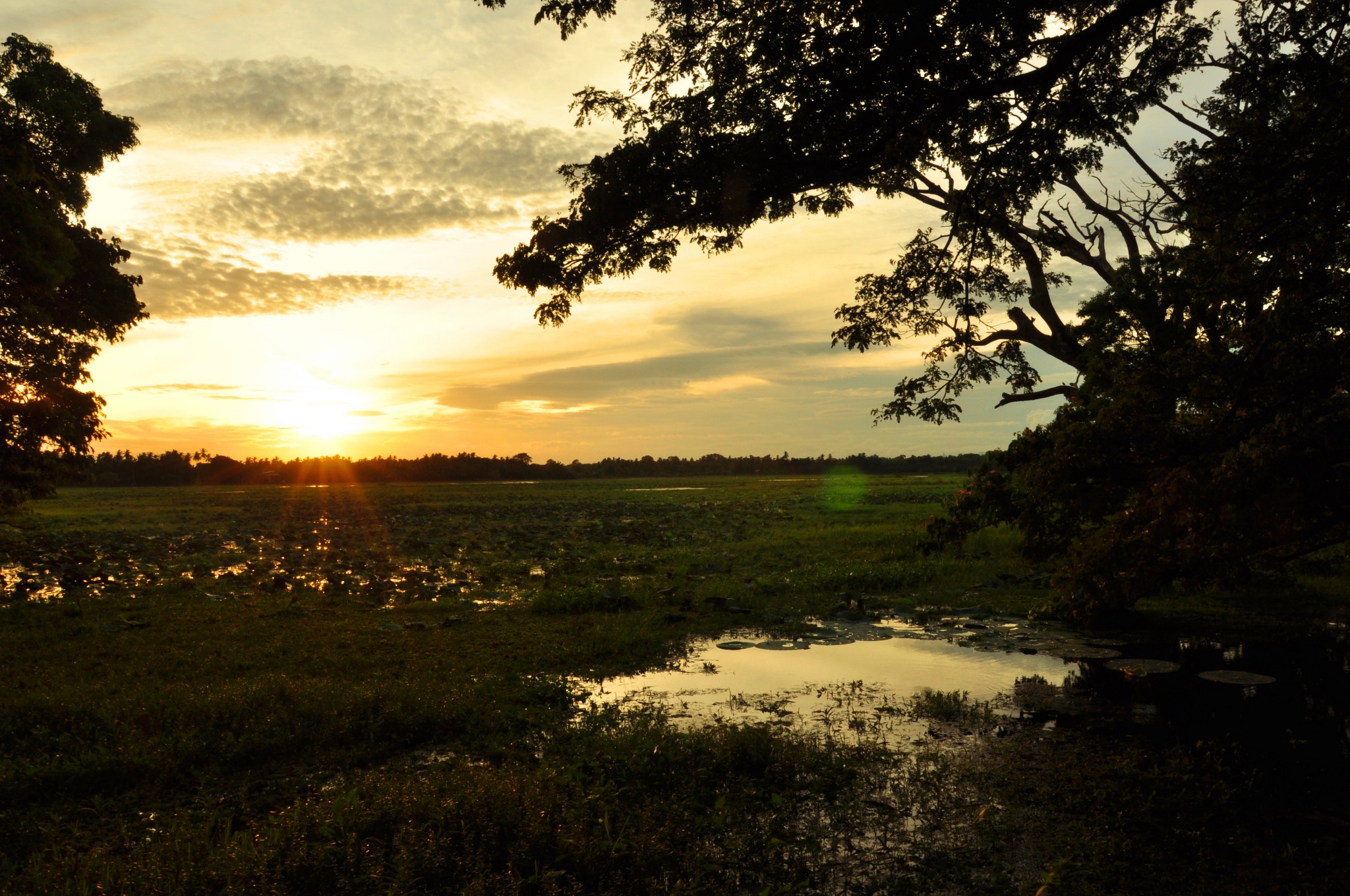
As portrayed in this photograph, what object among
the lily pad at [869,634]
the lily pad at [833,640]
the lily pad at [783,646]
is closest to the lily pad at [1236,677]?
the lily pad at [869,634]

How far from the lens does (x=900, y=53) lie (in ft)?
21.9

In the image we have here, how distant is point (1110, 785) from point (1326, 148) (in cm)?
521

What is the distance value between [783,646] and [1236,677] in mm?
4855

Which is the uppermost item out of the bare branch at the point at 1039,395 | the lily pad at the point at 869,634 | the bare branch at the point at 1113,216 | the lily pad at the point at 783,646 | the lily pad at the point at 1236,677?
the bare branch at the point at 1113,216

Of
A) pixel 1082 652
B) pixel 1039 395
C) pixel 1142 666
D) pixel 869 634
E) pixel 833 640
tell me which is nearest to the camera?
pixel 1142 666

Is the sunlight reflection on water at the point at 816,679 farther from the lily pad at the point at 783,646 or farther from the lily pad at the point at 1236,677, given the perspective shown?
the lily pad at the point at 1236,677

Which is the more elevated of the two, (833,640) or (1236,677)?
(1236,677)

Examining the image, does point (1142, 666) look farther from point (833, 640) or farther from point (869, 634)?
point (833, 640)

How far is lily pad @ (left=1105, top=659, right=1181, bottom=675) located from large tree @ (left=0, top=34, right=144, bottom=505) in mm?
15215

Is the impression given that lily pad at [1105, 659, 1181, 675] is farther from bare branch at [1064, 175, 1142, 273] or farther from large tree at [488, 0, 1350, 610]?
bare branch at [1064, 175, 1142, 273]

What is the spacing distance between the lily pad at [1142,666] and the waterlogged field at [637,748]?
0.06 m

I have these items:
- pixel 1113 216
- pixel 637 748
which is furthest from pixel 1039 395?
pixel 637 748

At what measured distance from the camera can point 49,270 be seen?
11.8 meters

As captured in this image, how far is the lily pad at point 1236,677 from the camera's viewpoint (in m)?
8.18
